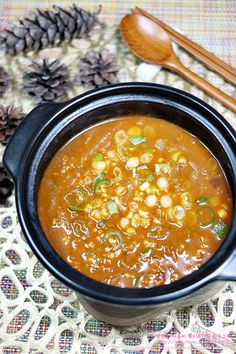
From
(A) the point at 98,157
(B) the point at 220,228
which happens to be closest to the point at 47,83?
(A) the point at 98,157

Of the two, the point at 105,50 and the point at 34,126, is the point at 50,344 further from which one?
the point at 105,50

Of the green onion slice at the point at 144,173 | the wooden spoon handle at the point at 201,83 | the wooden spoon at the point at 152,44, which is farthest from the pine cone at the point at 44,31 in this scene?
the green onion slice at the point at 144,173

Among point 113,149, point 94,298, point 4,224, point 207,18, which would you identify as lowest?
point 4,224

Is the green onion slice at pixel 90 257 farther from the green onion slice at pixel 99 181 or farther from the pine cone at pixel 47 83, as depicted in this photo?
the pine cone at pixel 47 83

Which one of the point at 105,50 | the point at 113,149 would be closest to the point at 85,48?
the point at 105,50

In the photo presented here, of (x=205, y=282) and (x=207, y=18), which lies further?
(x=207, y=18)

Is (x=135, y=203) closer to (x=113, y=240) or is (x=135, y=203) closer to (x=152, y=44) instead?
(x=113, y=240)

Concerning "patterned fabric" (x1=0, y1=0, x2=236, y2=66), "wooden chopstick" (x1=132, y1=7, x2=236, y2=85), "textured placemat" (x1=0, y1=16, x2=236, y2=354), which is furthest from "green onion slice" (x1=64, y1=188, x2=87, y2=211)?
"patterned fabric" (x1=0, y1=0, x2=236, y2=66)
